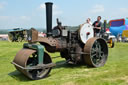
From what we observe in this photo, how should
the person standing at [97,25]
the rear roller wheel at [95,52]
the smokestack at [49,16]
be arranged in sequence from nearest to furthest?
the smokestack at [49,16]
the rear roller wheel at [95,52]
the person standing at [97,25]

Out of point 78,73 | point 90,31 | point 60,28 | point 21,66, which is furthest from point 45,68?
point 90,31

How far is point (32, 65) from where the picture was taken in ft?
14.4

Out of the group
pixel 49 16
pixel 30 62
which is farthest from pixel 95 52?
pixel 30 62

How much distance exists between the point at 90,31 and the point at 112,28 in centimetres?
1907

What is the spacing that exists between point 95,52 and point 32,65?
7.38ft

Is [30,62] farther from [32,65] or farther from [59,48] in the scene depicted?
[59,48]

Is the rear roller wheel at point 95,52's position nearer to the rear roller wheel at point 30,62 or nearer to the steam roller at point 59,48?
the steam roller at point 59,48

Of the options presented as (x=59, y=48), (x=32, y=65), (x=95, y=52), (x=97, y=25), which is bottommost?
(x=32, y=65)

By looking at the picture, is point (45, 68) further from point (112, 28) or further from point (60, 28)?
point (112, 28)

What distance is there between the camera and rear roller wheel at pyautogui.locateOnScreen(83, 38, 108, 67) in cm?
523

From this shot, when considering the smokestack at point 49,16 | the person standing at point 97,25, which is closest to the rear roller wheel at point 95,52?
the person standing at point 97,25

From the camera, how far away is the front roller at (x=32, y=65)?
396 centimetres

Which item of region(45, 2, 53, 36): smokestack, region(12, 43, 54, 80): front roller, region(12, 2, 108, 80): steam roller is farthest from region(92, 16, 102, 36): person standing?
region(12, 43, 54, 80): front roller

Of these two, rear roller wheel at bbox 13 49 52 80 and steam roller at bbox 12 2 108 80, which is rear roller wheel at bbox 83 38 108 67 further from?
rear roller wheel at bbox 13 49 52 80
